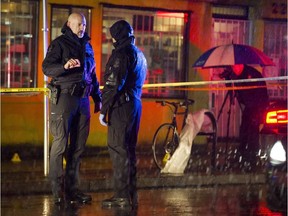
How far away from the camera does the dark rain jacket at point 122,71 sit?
8727mm

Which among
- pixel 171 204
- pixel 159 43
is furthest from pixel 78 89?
pixel 159 43

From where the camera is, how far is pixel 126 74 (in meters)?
8.78

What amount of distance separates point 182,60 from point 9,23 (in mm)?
3527

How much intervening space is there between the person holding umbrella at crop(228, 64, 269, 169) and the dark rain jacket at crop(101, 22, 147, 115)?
4.22 metres

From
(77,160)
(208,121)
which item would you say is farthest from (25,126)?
(77,160)

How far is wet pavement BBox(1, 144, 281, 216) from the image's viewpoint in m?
9.16

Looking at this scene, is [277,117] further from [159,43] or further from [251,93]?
[159,43]

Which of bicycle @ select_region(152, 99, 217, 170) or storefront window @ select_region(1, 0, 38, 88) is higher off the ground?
storefront window @ select_region(1, 0, 38, 88)

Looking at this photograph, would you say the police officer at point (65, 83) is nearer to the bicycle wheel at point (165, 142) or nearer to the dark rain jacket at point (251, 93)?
the bicycle wheel at point (165, 142)

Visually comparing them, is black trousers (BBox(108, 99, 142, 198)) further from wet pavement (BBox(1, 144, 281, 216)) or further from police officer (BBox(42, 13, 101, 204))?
police officer (BBox(42, 13, 101, 204))

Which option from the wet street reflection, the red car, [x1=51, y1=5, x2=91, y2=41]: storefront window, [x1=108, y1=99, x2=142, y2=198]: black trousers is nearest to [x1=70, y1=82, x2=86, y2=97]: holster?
[x1=108, y1=99, x2=142, y2=198]: black trousers

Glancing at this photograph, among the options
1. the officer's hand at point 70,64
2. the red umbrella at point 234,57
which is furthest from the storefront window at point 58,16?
the officer's hand at point 70,64

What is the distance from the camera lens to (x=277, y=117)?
334 inches

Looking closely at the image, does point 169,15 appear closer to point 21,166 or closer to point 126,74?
point 21,166
